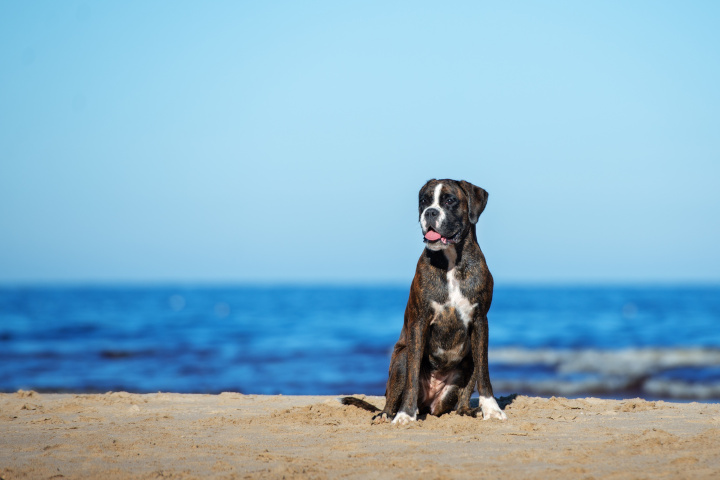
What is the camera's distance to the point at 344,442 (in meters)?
5.09

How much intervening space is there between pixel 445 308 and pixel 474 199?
3.20 ft

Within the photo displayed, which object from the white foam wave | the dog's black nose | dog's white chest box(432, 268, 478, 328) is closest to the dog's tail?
dog's white chest box(432, 268, 478, 328)

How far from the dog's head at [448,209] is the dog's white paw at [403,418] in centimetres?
138

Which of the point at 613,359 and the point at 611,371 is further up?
the point at 613,359

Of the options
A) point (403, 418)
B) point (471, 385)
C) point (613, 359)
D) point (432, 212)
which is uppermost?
point (432, 212)

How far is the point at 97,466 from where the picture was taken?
4355mm

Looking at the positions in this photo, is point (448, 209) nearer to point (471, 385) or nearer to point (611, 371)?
point (471, 385)

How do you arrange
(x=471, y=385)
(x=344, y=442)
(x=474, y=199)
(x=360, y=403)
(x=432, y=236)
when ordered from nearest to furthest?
1. (x=344, y=442)
2. (x=432, y=236)
3. (x=474, y=199)
4. (x=471, y=385)
5. (x=360, y=403)

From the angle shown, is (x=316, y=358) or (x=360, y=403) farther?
(x=316, y=358)

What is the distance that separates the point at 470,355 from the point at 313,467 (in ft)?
7.51

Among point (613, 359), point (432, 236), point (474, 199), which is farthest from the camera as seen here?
point (613, 359)

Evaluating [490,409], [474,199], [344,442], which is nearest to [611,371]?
[490,409]

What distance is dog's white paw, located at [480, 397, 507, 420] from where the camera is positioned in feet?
19.6

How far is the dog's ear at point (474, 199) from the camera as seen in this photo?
609 centimetres
